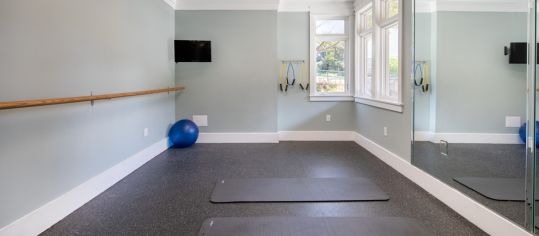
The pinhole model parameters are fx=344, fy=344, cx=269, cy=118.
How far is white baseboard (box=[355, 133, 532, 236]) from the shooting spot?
7.13 feet

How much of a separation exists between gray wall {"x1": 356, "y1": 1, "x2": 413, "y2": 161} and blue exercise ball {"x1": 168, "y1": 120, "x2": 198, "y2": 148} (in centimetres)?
272

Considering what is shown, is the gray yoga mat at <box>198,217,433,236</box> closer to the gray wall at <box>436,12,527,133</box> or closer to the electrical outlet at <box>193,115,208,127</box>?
the gray wall at <box>436,12,527,133</box>

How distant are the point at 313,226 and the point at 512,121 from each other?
145cm

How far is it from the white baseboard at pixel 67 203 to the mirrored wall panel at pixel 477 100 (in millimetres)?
3054

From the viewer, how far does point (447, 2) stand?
9.40 feet

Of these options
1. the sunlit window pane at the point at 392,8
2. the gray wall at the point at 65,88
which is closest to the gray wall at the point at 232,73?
the gray wall at the point at 65,88

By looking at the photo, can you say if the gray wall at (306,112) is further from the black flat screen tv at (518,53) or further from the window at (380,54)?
the black flat screen tv at (518,53)

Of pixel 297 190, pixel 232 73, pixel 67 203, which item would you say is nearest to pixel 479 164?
pixel 297 190

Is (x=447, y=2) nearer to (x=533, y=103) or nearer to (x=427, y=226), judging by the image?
(x=533, y=103)

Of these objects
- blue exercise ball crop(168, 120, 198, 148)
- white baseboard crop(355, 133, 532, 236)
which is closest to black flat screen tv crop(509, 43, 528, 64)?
white baseboard crop(355, 133, 532, 236)

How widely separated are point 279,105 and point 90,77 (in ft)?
11.7

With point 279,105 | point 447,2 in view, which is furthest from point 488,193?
point 279,105

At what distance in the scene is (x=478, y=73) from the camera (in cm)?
250

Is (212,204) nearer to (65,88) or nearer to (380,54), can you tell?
(65,88)
